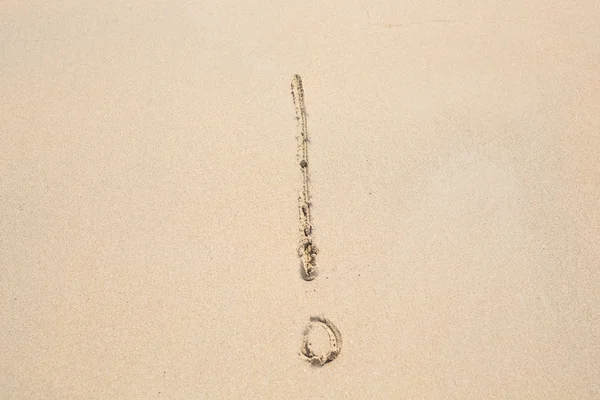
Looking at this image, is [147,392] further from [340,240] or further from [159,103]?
[159,103]

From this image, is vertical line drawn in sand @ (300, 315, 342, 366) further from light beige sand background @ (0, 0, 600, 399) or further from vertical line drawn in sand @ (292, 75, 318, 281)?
vertical line drawn in sand @ (292, 75, 318, 281)

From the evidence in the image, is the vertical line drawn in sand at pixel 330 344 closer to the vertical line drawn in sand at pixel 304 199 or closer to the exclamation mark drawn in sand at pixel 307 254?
the exclamation mark drawn in sand at pixel 307 254

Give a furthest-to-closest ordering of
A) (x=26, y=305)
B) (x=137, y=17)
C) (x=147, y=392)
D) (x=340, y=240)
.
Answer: (x=137, y=17)
(x=340, y=240)
(x=26, y=305)
(x=147, y=392)

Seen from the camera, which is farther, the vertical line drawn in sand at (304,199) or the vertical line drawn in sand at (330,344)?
the vertical line drawn in sand at (304,199)

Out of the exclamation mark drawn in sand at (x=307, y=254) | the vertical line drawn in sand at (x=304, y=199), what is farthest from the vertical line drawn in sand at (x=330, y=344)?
the vertical line drawn in sand at (x=304, y=199)

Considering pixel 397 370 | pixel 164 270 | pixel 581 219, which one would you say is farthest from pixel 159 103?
pixel 581 219

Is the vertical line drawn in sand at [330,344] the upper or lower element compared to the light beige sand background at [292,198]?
lower
